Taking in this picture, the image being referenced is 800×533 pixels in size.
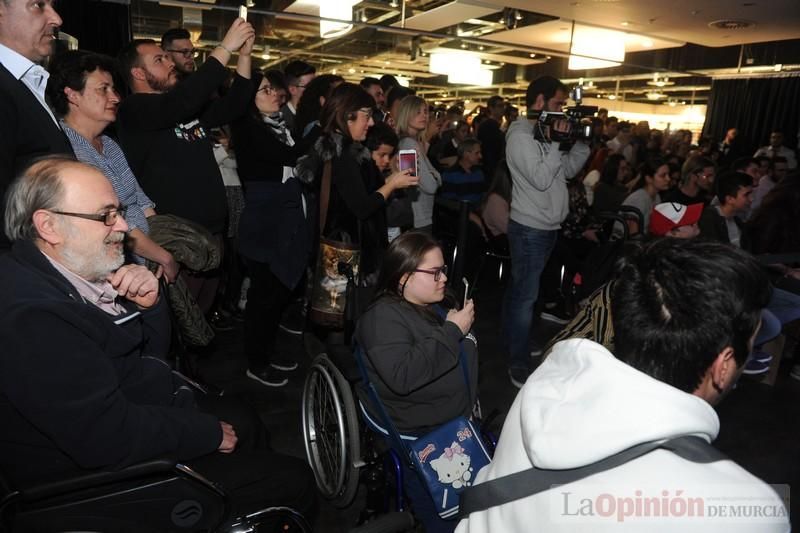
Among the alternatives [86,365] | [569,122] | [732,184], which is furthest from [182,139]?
[732,184]

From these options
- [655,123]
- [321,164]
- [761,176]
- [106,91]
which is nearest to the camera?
[106,91]

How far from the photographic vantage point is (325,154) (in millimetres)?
2408

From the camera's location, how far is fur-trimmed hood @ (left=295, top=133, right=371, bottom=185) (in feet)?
7.89

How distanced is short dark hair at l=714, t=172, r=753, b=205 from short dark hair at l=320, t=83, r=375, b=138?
98.3 inches

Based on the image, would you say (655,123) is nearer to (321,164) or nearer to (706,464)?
(321,164)

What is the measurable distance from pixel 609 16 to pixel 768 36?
2.59 m

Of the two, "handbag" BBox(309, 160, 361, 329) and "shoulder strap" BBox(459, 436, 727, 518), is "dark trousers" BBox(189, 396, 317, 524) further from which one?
"handbag" BBox(309, 160, 361, 329)

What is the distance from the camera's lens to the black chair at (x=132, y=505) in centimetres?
111

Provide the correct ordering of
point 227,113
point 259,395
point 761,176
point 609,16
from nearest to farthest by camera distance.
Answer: point 227,113, point 259,395, point 761,176, point 609,16

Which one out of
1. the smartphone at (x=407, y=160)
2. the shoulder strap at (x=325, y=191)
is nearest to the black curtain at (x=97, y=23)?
the shoulder strap at (x=325, y=191)

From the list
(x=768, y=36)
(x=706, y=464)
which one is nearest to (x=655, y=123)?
(x=768, y=36)

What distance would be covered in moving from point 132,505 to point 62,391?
316mm

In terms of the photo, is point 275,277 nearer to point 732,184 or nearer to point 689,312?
point 689,312

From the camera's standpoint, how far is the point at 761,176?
5.73m
